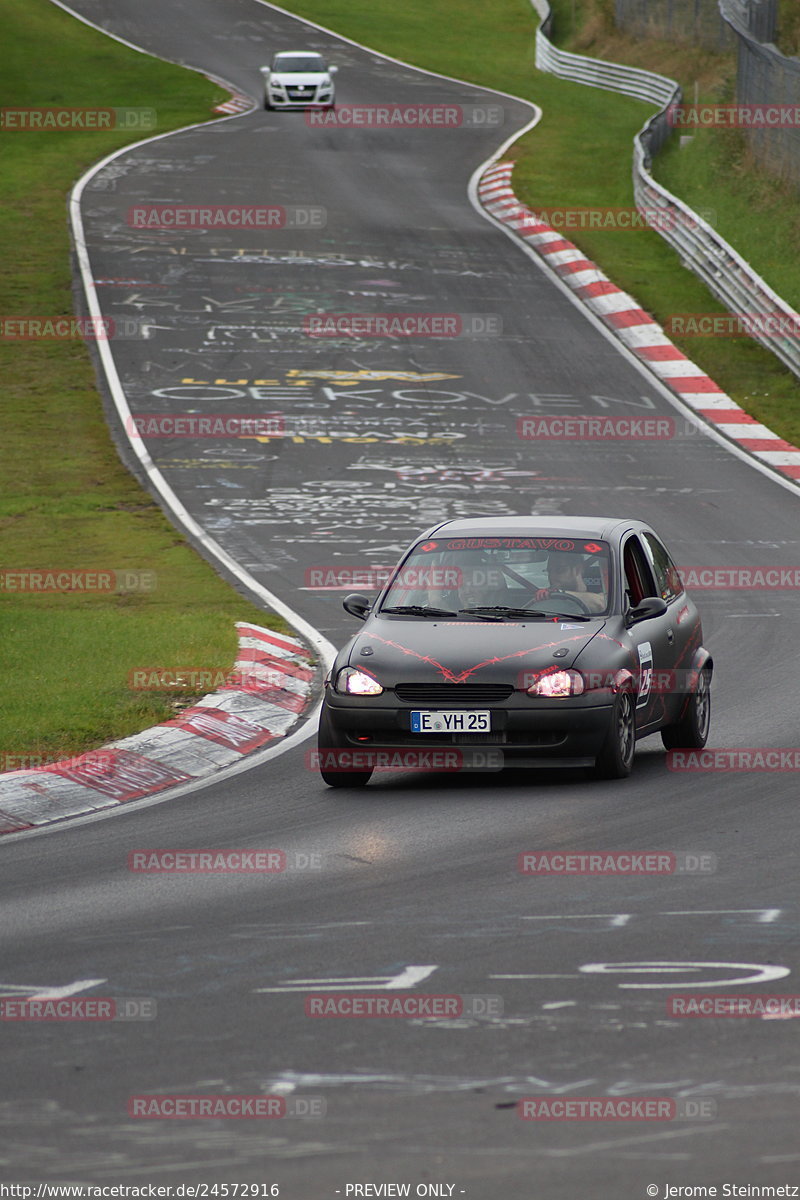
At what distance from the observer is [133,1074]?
569 cm

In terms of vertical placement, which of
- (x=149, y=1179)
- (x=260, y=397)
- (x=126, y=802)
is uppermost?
(x=149, y=1179)

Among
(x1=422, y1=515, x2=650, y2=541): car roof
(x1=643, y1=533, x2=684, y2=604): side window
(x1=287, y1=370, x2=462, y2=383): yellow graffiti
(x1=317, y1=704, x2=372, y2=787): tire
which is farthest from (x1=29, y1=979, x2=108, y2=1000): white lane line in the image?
(x1=287, y1=370, x2=462, y2=383): yellow graffiti

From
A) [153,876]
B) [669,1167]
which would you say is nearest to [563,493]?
[153,876]

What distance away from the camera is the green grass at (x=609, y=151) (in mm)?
30234

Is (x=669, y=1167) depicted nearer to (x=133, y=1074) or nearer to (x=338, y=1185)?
(x=338, y=1185)

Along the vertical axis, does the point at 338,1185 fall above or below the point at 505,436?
above

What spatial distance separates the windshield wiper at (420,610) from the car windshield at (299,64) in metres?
43.4

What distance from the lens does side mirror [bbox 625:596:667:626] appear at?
11.1 metres

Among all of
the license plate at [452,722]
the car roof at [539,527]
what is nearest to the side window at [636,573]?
the car roof at [539,527]

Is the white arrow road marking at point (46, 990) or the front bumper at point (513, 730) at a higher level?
the white arrow road marking at point (46, 990)

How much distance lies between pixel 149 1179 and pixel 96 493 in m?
18.3

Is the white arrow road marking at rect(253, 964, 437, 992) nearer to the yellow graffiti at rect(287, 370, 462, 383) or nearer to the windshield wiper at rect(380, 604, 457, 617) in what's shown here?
the windshield wiper at rect(380, 604, 457, 617)

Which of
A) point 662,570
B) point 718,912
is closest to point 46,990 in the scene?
point 718,912

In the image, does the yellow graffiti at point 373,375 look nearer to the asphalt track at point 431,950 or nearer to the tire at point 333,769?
the asphalt track at point 431,950
